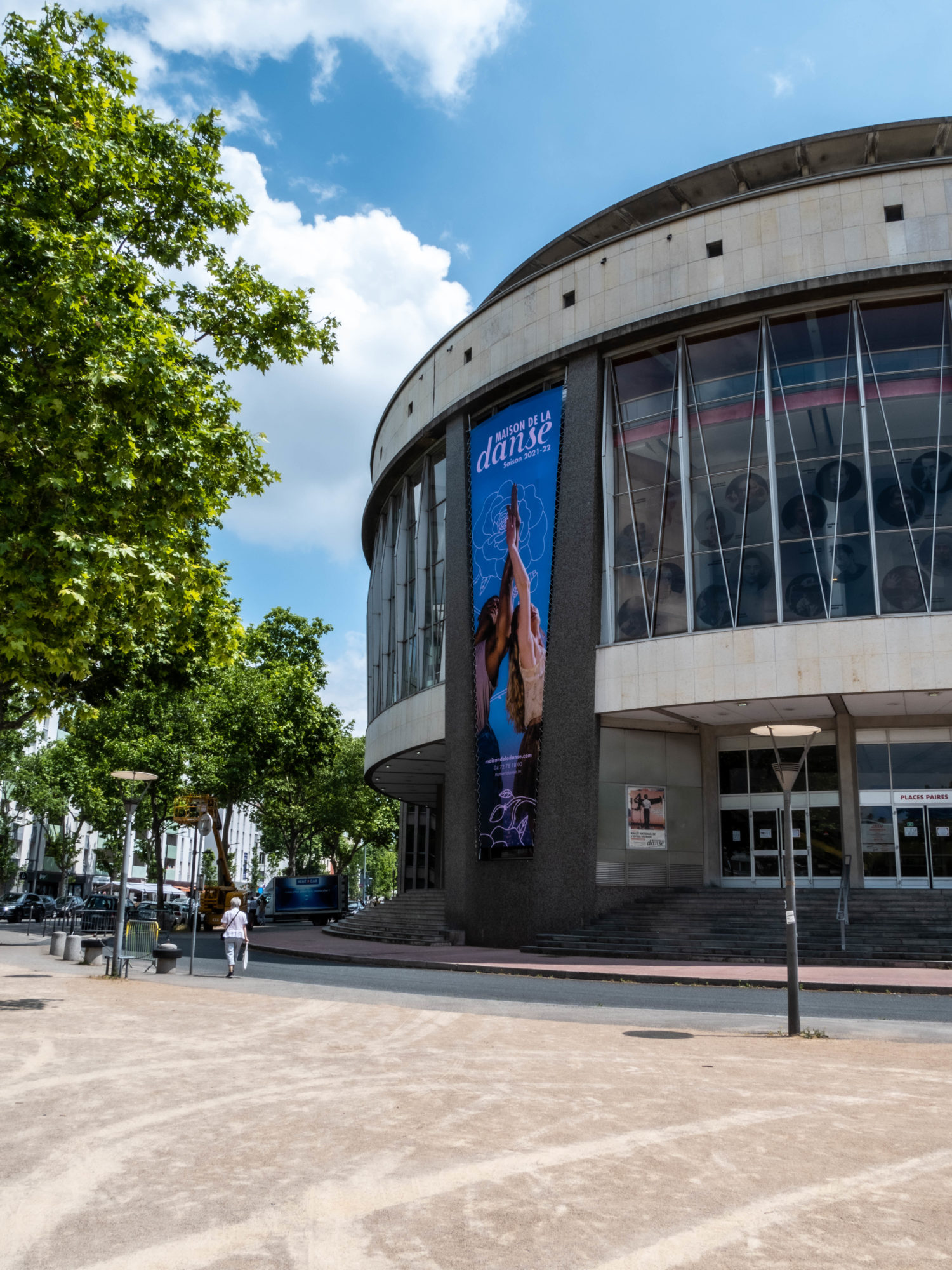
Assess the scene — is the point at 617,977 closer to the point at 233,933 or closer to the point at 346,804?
the point at 233,933

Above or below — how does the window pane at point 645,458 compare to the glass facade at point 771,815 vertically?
above

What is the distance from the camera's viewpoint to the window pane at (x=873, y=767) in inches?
1085

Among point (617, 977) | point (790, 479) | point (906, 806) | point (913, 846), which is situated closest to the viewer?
point (617, 977)

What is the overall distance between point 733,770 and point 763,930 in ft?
23.4

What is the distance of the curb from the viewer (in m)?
16.8

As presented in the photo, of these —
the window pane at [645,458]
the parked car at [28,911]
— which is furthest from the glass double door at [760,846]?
the parked car at [28,911]

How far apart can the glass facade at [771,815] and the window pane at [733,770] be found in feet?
0.06

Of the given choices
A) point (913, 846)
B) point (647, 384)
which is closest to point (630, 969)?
point (913, 846)

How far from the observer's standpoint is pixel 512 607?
2909 cm

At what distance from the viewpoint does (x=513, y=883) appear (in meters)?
27.3

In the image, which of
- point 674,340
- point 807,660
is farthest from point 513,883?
point 674,340

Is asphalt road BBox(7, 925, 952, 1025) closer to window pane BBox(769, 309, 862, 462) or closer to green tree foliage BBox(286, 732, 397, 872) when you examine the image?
window pane BBox(769, 309, 862, 462)

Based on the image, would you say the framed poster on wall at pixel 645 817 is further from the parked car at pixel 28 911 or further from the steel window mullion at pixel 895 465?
the parked car at pixel 28 911

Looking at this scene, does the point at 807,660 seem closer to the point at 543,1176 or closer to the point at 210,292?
the point at 210,292
